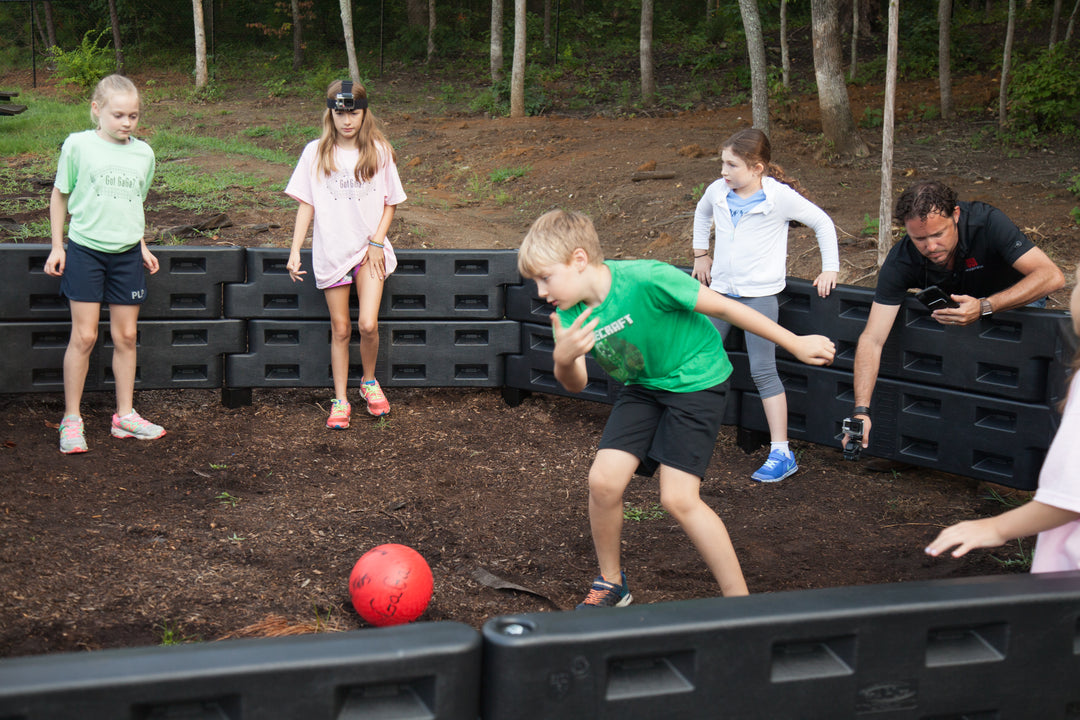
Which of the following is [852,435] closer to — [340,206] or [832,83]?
[340,206]

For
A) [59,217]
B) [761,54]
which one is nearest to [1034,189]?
[761,54]

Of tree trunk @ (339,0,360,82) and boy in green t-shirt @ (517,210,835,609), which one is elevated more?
tree trunk @ (339,0,360,82)

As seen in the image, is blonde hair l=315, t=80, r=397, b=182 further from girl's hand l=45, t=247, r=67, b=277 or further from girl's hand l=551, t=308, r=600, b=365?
girl's hand l=551, t=308, r=600, b=365

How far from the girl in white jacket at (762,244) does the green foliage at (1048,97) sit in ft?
38.6

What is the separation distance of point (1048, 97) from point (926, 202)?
42.0 ft

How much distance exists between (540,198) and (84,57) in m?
17.4

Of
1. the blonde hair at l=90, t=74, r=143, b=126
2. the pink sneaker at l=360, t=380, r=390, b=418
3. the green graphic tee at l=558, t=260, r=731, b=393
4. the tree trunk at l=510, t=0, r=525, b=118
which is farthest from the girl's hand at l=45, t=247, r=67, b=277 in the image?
the tree trunk at l=510, t=0, r=525, b=118

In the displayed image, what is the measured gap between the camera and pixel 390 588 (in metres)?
3.52

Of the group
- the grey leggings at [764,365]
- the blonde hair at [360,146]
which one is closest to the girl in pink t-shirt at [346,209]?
the blonde hair at [360,146]

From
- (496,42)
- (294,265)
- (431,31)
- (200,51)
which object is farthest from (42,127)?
(431,31)

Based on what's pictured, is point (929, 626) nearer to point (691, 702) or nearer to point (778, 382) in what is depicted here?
point (691, 702)

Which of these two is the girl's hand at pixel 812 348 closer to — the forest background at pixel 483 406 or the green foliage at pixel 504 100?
the forest background at pixel 483 406

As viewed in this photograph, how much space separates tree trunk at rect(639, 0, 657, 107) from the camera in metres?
21.1

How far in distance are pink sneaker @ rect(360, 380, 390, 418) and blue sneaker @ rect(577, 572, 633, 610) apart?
2894 millimetres
